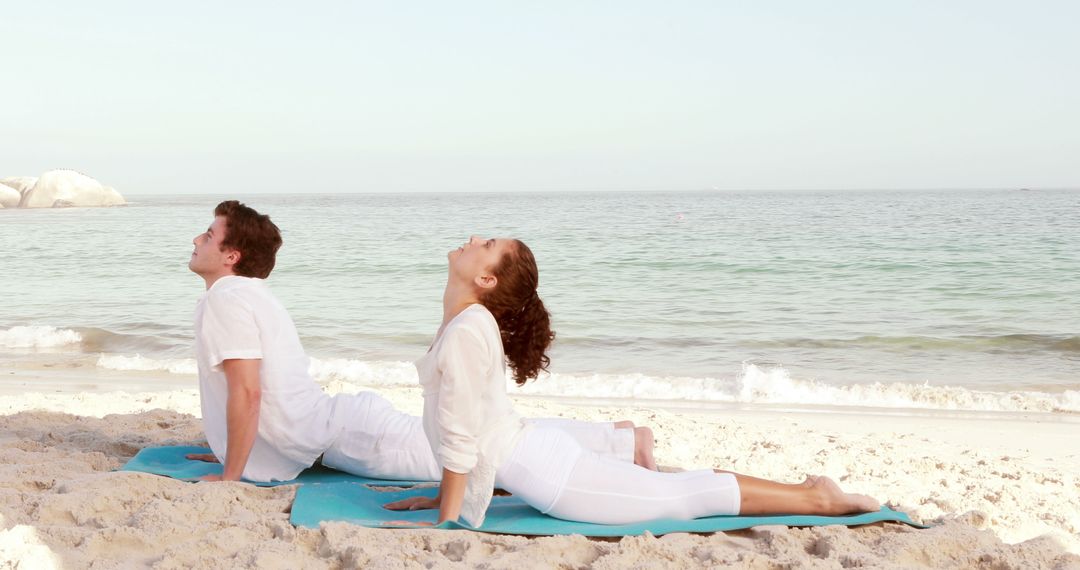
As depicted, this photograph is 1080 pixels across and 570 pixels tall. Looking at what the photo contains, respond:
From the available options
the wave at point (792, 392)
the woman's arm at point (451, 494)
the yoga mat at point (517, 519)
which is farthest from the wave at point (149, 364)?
the woman's arm at point (451, 494)

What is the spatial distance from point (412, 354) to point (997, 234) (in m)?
20.5

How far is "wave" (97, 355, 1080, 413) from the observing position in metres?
7.86

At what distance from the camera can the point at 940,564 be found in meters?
3.33

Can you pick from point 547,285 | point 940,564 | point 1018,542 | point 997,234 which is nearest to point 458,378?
point 940,564

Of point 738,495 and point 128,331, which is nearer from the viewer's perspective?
point 738,495

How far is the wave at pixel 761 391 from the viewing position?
309 inches

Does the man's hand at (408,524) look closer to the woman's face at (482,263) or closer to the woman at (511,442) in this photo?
the woman at (511,442)

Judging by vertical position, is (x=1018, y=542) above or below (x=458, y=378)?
below

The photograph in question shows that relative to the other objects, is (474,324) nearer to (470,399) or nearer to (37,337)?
(470,399)

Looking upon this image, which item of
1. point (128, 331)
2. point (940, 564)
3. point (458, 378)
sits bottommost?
point (128, 331)

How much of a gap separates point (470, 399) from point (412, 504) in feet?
2.56

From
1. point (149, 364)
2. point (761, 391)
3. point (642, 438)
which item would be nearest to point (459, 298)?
point (642, 438)

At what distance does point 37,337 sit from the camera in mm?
11258

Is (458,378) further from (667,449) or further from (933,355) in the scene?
(933,355)
